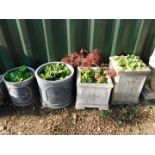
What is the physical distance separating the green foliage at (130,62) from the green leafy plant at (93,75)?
1.02 ft

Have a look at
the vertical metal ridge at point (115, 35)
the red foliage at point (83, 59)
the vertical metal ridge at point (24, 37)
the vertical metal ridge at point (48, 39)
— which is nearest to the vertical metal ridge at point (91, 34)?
the red foliage at point (83, 59)

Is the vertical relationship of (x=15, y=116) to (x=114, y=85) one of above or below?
below

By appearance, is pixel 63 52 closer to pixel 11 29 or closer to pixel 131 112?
pixel 11 29

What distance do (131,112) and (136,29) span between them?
1.34 metres

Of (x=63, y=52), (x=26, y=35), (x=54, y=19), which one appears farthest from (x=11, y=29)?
(x=63, y=52)

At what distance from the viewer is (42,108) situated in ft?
9.98

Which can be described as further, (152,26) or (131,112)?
(131,112)

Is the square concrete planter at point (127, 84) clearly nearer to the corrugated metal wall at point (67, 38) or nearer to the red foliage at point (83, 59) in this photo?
the red foliage at point (83, 59)

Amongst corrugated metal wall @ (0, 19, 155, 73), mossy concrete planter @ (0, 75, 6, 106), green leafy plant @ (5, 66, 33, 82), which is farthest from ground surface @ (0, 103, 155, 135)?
corrugated metal wall @ (0, 19, 155, 73)

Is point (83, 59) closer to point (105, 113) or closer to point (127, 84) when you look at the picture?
point (127, 84)

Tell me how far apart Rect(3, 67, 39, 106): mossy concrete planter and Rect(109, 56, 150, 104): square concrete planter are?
1329 mm

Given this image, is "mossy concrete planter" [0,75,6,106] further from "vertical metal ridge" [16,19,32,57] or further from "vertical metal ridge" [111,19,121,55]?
"vertical metal ridge" [111,19,121,55]

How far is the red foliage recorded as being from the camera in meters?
2.86

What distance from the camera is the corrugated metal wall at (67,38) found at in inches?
108
